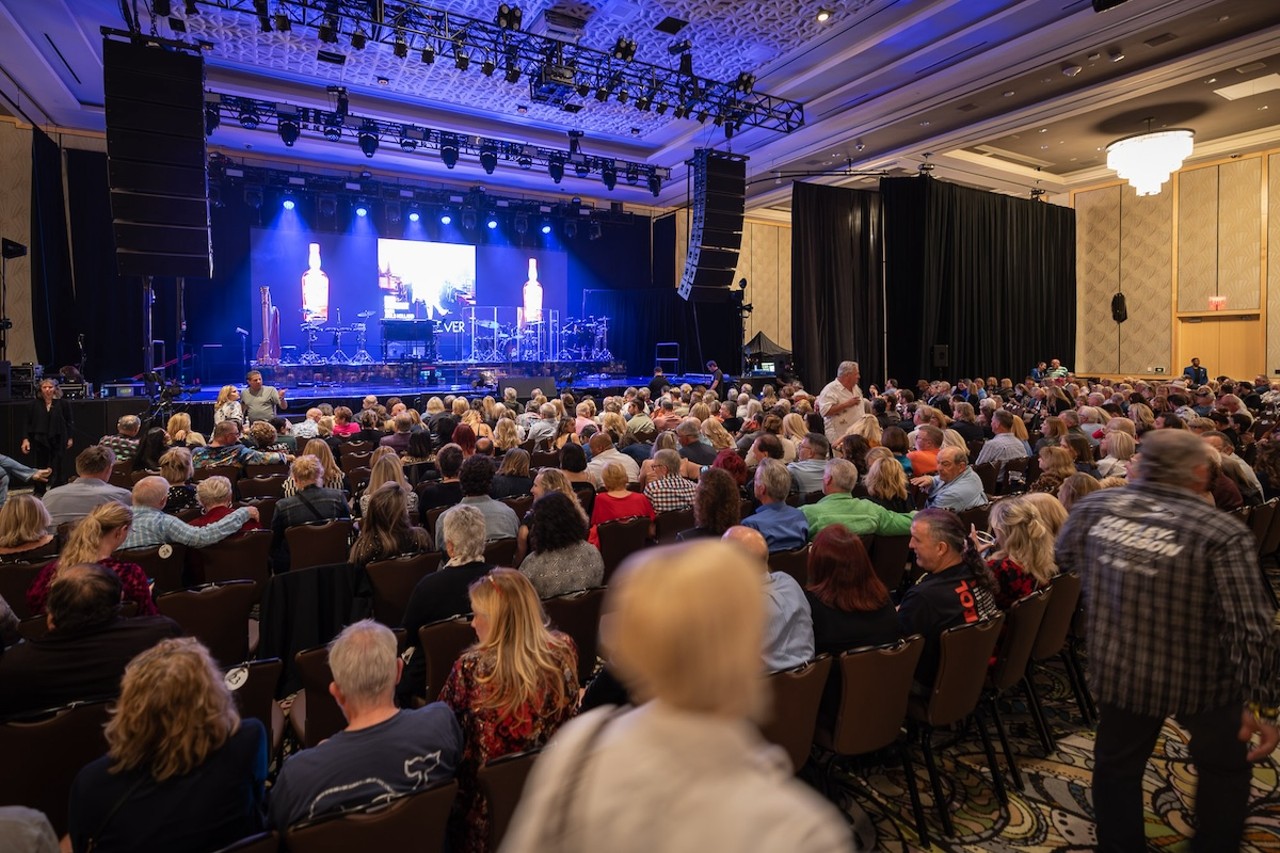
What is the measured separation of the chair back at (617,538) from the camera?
14.8 ft

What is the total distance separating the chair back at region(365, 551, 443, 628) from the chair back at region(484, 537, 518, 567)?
1.20ft

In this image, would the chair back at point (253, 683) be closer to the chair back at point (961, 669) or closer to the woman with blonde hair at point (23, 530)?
the woman with blonde hair at point (23, 530)

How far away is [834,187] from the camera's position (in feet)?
53.1

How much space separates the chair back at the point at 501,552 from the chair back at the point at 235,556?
1.30m

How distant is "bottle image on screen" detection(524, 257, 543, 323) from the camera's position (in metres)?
19.3

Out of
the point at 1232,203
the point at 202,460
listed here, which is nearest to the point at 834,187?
the point at 1232,203

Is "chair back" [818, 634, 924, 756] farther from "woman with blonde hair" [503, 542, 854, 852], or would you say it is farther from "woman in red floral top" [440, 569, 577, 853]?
"woman with blonde hair" [503, 542, 854, 852]

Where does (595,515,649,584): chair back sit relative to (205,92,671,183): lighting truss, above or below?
below

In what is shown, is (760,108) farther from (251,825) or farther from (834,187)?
(251,825)

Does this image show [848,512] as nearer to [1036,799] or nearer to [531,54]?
[1036,799]

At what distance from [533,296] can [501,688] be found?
17.8 metres

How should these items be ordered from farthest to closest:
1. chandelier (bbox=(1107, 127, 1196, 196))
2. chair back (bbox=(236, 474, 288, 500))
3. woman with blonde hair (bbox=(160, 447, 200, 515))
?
1. chandelier (bbox=(1107, 127, 1196, 196))
2. chair back (bbox=(236, 474, 288, 500))
3. woman with blonde hair (bbox=(160, 447, 200, 515))

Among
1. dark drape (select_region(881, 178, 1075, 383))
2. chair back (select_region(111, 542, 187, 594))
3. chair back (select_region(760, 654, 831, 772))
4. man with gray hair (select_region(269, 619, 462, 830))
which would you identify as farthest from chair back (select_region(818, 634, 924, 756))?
dark drape (select_region(881, 178, 1075, 383))

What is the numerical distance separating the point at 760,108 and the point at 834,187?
4.23 metres
